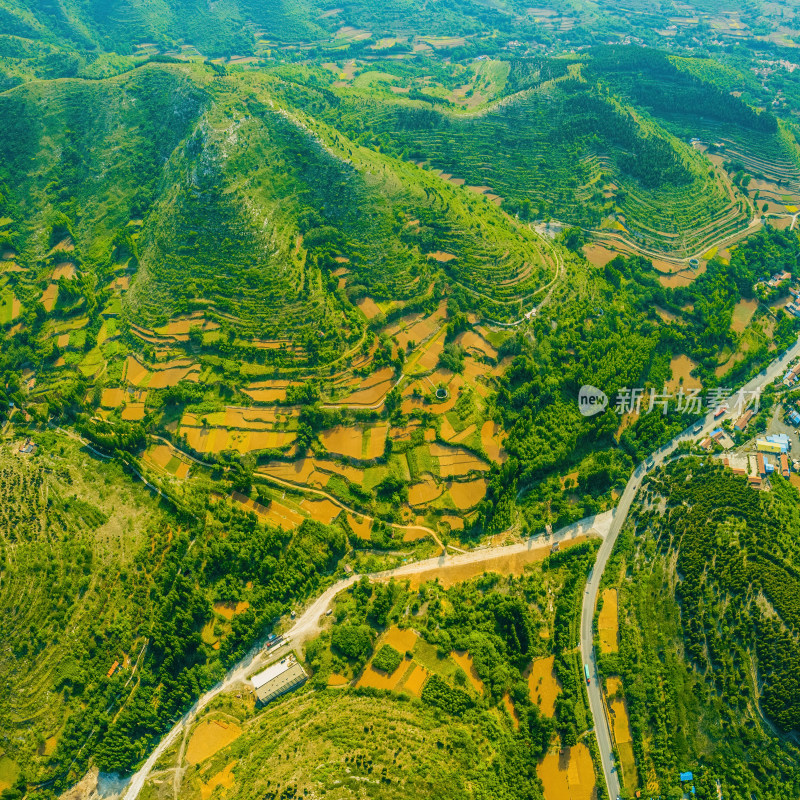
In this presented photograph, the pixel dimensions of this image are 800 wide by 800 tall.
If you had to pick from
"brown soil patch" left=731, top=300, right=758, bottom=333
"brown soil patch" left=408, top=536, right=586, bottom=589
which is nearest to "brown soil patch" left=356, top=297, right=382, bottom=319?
"brown soil patch" left=408, top=536, right=586, bottom=589

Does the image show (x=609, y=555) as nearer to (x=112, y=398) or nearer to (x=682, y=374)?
(x=682, y=374)

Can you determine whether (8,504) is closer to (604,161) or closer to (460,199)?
(460,199)

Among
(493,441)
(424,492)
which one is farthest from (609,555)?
(424,492)

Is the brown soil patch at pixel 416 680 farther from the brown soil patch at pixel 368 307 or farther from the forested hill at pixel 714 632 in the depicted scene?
the brown soil patch at pixel 368 307

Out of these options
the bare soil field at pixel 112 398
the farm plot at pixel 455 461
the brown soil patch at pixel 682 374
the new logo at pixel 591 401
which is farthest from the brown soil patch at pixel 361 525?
the brown soil patch at pixel 682 374

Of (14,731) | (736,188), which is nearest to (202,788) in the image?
(14,731)

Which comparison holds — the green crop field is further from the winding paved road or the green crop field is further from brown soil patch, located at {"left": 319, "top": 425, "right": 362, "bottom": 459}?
the winding paved road
